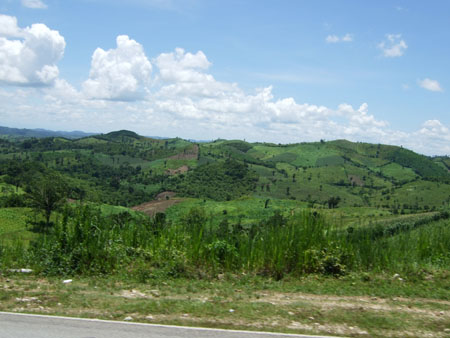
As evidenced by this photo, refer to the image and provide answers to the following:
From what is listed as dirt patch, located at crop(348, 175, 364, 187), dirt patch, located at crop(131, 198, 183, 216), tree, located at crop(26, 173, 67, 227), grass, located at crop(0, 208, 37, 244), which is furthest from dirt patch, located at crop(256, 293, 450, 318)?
dirt patch, located at crop(348, 175, 364, 187)

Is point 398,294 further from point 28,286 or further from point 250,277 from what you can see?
point 28,286

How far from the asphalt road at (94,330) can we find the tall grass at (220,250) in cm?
301

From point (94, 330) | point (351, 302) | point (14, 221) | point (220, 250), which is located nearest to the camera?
point (94, 330)

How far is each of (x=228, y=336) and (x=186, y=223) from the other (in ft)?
20.4

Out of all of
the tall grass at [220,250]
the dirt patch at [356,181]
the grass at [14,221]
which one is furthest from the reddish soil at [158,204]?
the tall grass at [220,250]

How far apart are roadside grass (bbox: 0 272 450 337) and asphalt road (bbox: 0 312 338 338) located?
33 centimetres

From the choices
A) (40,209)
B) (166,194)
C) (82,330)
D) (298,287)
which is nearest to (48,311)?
(82,330)

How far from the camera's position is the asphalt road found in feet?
19.2

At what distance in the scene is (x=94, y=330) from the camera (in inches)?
239

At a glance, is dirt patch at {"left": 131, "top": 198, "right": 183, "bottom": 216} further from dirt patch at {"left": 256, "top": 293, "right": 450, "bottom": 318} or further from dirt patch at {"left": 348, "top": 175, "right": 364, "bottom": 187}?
dirt patch at {"left": 256, "top": 293, "right": 450, "bottom": 318}

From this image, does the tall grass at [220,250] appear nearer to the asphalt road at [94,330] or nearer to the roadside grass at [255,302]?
the roadside grass at [255,302]

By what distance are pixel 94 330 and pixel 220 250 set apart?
15.1 ft

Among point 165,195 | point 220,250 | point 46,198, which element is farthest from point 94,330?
point 165,195

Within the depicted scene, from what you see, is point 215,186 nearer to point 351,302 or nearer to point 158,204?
point 158,204
